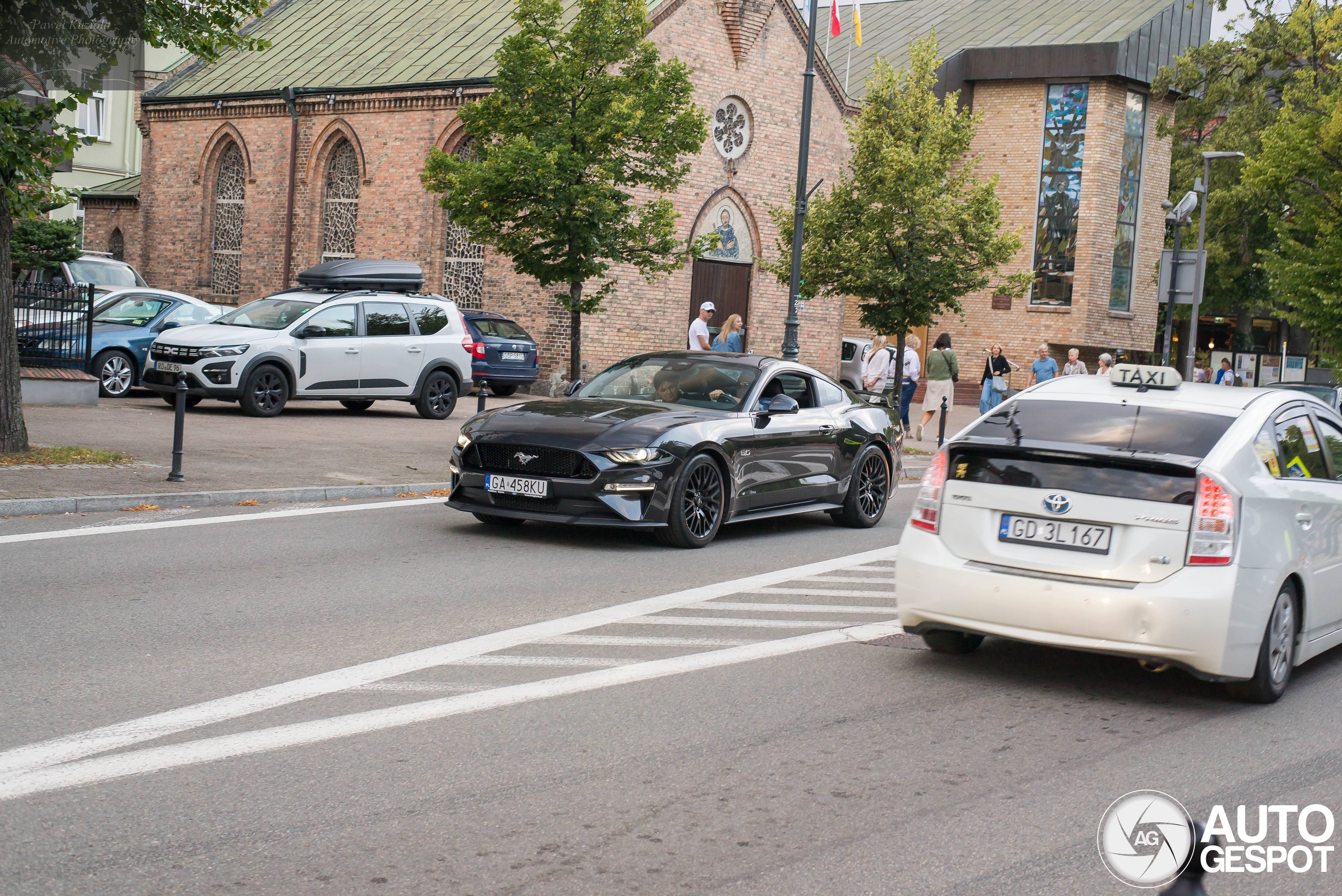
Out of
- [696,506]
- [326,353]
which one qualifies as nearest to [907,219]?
[326,353]

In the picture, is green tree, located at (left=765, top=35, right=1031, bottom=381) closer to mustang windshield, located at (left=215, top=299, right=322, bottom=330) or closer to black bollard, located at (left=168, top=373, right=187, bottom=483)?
mustang windshield, located at (left=215, top=299, right=322, bottom=330)

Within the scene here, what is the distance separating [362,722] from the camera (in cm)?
549

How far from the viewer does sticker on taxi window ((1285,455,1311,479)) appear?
7.04 m

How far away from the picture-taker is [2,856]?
391 centimetres

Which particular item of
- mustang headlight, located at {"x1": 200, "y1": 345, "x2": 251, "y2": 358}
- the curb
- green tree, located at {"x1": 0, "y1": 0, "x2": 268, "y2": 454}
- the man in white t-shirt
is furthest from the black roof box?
the curb

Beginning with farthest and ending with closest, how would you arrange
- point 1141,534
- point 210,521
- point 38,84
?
point 38,84, point 210,521, point 1141,534

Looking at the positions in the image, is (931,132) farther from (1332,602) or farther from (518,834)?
(518,834)

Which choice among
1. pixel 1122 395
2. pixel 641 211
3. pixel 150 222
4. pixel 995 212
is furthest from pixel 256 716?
pixel 150 222

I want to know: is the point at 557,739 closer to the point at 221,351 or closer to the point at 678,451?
the point at 678,451

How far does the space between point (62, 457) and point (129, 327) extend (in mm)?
8765

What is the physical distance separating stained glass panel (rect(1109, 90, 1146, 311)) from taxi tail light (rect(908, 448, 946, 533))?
38.8 metres

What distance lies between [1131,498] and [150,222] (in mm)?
39640

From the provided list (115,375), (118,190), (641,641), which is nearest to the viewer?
(641,641)

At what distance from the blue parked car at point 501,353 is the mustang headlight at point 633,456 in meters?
17.1
